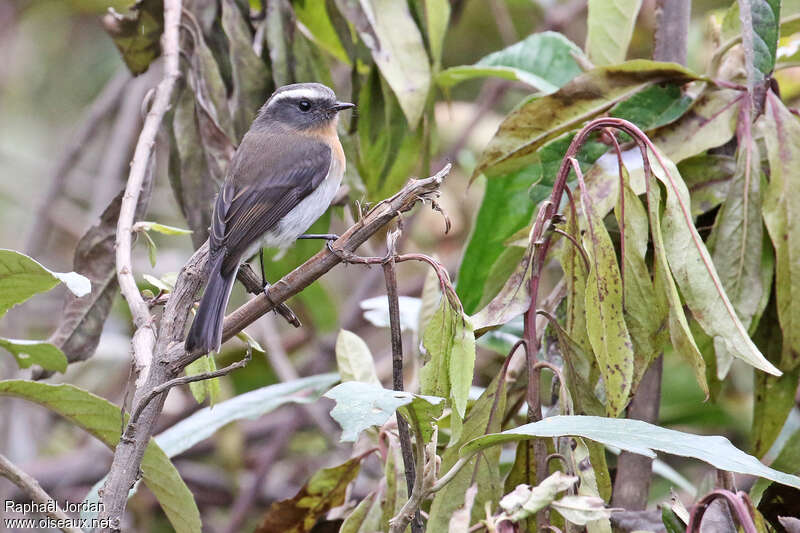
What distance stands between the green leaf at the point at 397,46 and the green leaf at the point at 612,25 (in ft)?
1.33

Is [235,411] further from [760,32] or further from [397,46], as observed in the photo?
[760,32]

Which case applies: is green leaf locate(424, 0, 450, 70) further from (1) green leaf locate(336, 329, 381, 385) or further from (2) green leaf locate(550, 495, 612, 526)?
(2) green leaf locate(550, 495, 612, 526)

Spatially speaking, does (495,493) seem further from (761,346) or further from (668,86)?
(668,86)

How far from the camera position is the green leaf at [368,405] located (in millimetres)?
1232

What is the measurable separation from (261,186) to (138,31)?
50 cm

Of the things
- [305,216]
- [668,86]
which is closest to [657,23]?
[668,86]

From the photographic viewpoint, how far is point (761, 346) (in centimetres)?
195

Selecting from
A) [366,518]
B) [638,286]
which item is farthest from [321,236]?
[638,286]

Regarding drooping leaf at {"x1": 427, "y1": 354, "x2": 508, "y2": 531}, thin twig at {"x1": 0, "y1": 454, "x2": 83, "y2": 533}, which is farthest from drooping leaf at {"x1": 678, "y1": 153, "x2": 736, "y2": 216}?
thin twig at {"x1": 0, "y1": 454, "x2": 83, "y2": 533}

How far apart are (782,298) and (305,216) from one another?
1.17 metres

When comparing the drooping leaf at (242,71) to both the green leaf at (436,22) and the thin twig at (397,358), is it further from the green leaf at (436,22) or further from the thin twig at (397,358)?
the thin twig at (397,358)

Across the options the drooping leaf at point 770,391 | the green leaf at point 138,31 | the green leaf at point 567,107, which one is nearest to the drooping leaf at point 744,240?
the drooping leaf at point 770,391

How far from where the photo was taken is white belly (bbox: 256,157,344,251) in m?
2.35

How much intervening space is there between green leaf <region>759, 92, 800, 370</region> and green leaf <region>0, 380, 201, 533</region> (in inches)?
45.8
